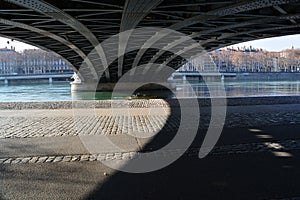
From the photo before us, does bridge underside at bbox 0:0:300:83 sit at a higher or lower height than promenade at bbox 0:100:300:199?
higher

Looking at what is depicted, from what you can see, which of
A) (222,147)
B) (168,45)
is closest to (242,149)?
(222,147)

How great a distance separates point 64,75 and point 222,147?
75077 mm

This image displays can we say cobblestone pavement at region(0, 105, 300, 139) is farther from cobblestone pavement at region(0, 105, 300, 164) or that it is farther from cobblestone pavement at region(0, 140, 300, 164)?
cobblestone pavement at region(0, 140, 300, 164)

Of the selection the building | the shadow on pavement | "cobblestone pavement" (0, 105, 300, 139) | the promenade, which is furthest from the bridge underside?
the building

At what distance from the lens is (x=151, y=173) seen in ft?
15.0

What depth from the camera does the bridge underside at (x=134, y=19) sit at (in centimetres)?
1212

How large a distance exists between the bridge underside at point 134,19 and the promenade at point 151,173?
5131 millimetres

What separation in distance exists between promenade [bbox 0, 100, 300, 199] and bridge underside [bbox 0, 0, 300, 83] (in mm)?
5131

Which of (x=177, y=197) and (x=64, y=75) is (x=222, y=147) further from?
(x=64, y=75)

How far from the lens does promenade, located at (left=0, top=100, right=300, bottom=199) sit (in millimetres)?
3846

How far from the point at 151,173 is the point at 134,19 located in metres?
10.4

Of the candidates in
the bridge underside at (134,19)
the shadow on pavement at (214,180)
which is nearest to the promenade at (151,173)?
the shadow on pavement at (214,180)

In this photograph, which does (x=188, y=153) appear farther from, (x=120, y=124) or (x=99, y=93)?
(x=99, y=93)

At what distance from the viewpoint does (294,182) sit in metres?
4.11
